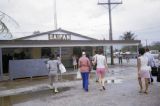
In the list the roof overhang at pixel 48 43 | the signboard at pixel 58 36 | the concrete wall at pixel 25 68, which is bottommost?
the concrete wall at pixel 25 68

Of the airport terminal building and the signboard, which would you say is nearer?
the airport terminal building

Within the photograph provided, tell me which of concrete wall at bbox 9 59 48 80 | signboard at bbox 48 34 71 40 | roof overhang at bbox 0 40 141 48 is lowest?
concrete wall at bbox 9 59 48 80

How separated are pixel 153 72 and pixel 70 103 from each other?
204 inches

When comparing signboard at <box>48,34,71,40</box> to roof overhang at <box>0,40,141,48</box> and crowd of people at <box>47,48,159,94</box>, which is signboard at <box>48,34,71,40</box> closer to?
roof overhang at <box>0,40,141,48</box>

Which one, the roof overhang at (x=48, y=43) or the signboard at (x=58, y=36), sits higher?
the signboard at (x=58, y=36)

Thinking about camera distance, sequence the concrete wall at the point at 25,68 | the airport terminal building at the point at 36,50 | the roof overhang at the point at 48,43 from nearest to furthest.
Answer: the concrete wall at the point at 25,68 → the airport terminal building at the point at 36,50 → the roof overhang at the point at 48,43

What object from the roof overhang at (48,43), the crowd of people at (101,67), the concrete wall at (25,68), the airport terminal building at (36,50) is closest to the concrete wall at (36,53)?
the airport terminal building at (36,50)

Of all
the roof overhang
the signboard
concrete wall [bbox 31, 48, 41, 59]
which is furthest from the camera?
the signboard

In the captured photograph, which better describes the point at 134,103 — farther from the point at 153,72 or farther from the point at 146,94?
the point at 153,72

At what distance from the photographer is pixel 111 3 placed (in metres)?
37.4

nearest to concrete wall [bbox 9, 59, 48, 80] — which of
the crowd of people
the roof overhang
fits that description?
the roof overhang

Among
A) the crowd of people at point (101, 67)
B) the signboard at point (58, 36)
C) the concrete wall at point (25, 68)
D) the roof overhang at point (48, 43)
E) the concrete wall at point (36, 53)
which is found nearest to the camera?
the crowd of people at point (101, 67)

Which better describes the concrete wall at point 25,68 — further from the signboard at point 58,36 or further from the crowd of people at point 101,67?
the signboard at point 58,36

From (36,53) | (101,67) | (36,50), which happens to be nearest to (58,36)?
(36,50)
